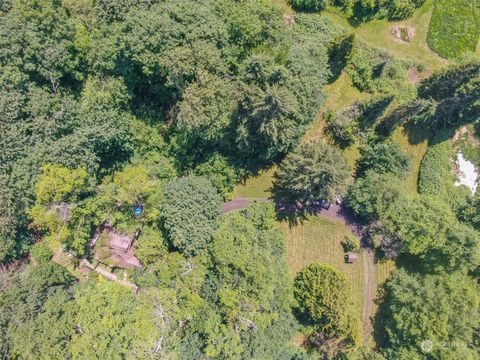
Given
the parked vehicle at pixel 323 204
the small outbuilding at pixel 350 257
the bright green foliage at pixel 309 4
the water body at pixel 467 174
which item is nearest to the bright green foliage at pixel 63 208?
the parked vehicle at pixel 323 204

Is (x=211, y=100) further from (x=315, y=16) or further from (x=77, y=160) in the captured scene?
(x=315, y=16)

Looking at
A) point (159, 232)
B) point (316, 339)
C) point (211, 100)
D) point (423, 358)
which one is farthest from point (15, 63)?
point (423, 358)

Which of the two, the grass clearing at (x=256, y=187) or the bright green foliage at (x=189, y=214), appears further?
the grass clearing at (x=256, y=187)

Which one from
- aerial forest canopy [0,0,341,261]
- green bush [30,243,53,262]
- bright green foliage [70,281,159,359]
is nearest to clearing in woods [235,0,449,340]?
aerial forest canopy [0,0,341,261]

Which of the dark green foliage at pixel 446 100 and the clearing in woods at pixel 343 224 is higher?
the dark green foliage at pixel 446 100

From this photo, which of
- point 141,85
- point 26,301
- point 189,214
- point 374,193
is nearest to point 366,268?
point 374,193

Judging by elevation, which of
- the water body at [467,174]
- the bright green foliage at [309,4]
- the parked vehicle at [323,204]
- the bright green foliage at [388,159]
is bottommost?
the parked vehicle at [323,204]

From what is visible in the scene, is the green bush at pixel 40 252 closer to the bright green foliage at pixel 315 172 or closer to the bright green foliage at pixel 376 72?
the bright green foliage at pixel 315 172

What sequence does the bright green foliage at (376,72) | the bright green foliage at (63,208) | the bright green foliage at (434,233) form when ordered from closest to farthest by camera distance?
1. the bright green foliage at (63,208)
2. the bright green foliage at (434,233)
3. the bright green foliage at (376,72)
